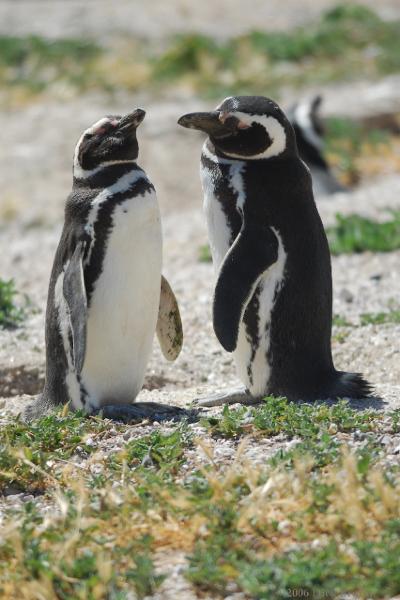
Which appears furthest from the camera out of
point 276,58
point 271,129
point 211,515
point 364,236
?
point 276,58

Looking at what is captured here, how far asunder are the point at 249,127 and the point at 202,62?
11.8 metres

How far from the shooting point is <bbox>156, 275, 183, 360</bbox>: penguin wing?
5770mm

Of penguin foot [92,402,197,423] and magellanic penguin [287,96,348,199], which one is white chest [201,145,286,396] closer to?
penguin foot [92,402,197,423]

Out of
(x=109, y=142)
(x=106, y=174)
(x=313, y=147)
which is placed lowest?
(x=106, y=174)

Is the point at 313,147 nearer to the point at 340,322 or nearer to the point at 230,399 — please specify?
the point at 340,322

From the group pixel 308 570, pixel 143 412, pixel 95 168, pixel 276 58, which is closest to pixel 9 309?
pixel 95 168

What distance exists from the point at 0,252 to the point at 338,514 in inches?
270

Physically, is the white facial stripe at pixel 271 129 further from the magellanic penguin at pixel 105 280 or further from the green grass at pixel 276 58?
the green grass at pixel 276 58

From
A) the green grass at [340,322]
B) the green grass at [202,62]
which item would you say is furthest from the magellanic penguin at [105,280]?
the green grass at [202,62]

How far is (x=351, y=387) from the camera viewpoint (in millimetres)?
5270

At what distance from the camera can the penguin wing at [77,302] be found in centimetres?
505

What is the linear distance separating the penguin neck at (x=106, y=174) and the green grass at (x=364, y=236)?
11.7ft

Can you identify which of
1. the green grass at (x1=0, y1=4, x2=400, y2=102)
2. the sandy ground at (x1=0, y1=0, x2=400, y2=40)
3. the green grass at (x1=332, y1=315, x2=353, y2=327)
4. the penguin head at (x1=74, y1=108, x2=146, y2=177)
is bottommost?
the green grass at (x1=332, y1=315, x2=353, y2=327)

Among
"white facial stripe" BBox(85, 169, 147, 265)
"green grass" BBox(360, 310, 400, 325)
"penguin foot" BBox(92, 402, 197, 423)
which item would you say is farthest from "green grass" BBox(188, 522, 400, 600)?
"green grass" BBox(360, 310, 400, 325)
